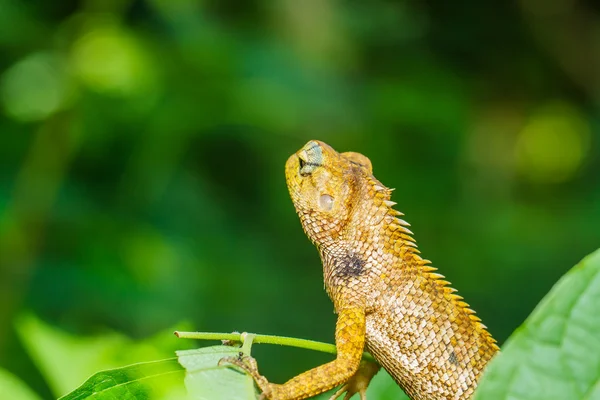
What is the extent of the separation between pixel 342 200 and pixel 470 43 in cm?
652

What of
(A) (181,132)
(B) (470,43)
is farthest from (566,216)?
(A) (181,132)

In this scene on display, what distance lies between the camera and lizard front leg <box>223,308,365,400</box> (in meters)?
2.07

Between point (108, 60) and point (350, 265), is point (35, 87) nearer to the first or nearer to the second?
point (108, 60)

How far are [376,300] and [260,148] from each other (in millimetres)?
4410

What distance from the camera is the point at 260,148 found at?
6.86 metres

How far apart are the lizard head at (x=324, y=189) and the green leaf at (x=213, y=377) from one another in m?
1.03

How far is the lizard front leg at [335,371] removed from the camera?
2.07 m

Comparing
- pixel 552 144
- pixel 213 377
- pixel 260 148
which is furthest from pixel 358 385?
pixel 552 144

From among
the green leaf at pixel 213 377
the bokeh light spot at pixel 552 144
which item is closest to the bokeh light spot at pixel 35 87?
the green leaf at pixel 213 377

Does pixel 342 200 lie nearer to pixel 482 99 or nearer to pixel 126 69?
pixel 126 69

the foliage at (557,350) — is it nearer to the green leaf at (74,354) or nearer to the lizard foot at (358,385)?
the lizard foot at (358,385)

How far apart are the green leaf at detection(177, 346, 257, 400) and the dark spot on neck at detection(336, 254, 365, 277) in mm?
906

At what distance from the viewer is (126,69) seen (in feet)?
17.4

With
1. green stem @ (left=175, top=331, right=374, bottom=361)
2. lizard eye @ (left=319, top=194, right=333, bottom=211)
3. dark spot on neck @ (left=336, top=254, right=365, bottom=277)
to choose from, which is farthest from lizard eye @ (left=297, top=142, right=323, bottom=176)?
green stem @ (left=175, top=331, right=374, bottom=361)
